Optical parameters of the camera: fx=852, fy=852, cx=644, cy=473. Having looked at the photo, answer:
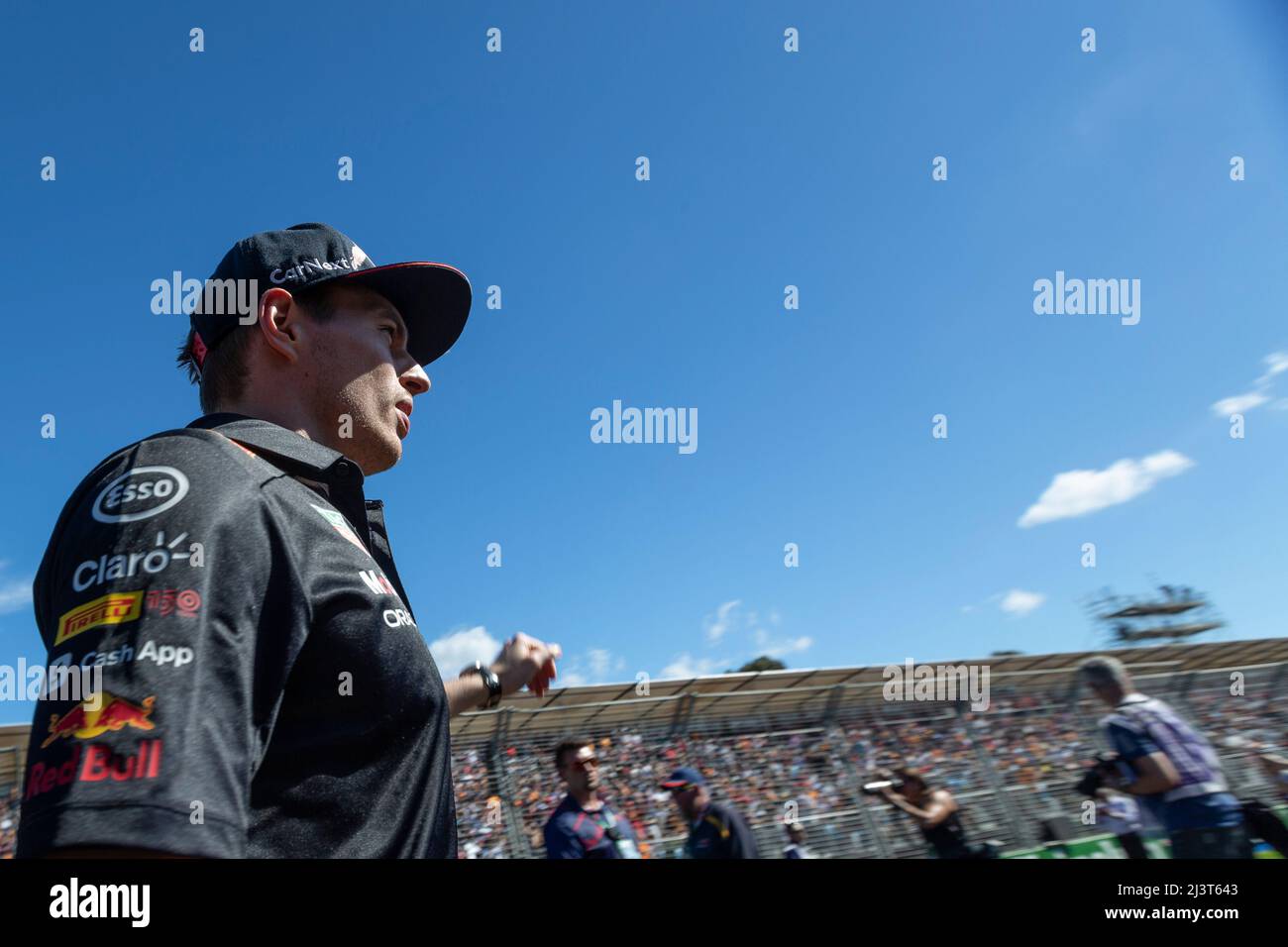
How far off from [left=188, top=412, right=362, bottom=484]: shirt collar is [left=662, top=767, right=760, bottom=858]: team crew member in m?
5.03

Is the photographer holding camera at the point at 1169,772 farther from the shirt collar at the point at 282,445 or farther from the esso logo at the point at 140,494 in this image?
the esso logo at the point at 140,494

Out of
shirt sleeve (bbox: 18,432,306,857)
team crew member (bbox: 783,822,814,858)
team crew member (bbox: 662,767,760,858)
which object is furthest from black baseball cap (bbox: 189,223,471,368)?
team crew member (bbox: 783,822,814,858)

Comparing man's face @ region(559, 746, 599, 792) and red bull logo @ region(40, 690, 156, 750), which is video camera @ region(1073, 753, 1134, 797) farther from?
red bull logo @ region(40, 690, 156, 750)

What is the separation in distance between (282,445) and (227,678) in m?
0.47

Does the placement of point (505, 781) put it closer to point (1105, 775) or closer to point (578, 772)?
point (578, 772)

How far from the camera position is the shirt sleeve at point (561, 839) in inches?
197

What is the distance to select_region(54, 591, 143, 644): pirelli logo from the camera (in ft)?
2.49

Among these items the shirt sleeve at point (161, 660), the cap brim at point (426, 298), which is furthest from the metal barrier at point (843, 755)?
the shirt sleeve at point (161, 660)

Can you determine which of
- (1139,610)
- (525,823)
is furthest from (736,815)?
(1139,610)

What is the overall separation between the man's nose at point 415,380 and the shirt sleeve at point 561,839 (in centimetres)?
408

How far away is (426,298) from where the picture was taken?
5.52 ft

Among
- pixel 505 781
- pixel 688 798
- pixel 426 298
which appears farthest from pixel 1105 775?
pixel 505 781

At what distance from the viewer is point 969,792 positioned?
9406 mm
